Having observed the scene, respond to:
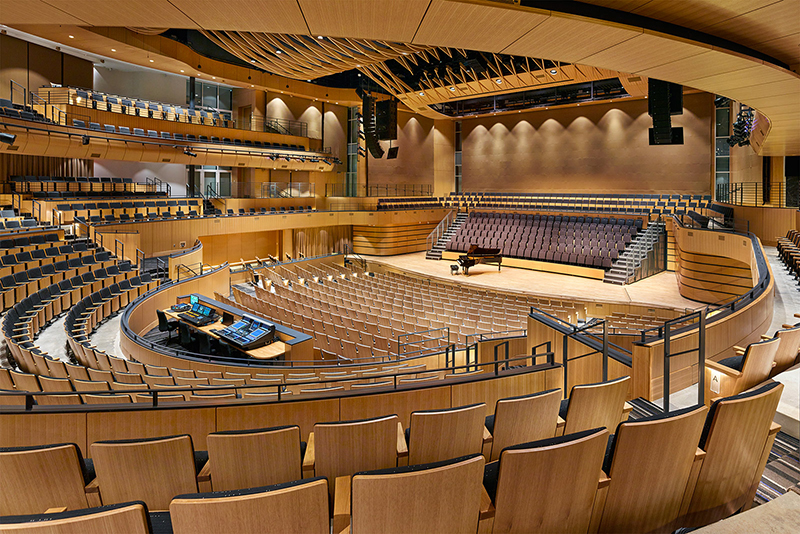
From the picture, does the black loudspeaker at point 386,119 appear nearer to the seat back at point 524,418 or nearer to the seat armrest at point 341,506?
the seat back at point 524,418

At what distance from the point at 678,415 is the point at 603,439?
319mm

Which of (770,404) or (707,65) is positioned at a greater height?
(707,65)

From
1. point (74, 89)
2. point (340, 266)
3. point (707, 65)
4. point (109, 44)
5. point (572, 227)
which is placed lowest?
point (340, 266)

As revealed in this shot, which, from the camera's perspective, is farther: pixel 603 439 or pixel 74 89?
pixel 74 89

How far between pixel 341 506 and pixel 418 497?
0.36 meters

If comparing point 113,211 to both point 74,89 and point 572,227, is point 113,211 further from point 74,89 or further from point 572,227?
point 572,227

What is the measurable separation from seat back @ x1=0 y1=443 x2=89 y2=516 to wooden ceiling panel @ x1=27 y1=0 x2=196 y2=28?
102 inches

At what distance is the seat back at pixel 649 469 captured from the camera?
145 centimetres

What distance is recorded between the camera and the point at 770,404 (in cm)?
164

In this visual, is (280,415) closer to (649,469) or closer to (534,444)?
(534,444)

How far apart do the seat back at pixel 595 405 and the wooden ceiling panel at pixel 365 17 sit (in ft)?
7.98

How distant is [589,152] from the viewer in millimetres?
16703

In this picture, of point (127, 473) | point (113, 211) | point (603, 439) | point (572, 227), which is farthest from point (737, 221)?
point (113, 211)

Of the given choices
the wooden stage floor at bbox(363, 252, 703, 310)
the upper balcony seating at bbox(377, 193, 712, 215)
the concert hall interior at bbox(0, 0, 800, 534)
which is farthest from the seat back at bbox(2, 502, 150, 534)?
the upper balcony seating at bbox(377, 193, 712, 215)
